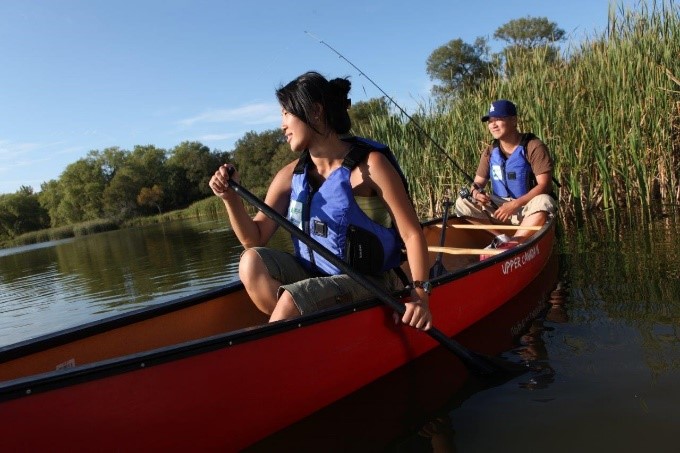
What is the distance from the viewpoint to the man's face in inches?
→ 217

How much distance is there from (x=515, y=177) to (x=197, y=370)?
4.34m

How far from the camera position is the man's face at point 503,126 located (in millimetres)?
5504

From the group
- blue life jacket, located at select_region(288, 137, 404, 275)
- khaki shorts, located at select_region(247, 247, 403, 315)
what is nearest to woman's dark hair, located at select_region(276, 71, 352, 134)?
blue life jacket, located at select_region(288, 137, 404, 275)

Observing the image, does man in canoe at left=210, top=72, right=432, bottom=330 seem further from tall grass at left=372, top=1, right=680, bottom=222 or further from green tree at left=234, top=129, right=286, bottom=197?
green tree at left=234, top=129, right=286, bottom=197

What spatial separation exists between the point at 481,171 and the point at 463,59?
35.2 metres

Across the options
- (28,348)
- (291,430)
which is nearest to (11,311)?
(28,348)

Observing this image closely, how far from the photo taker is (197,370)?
83.2 inches

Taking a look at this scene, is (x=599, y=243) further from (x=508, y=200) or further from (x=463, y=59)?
(x=463, y=59)

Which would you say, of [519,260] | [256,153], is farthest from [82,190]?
[519,260]

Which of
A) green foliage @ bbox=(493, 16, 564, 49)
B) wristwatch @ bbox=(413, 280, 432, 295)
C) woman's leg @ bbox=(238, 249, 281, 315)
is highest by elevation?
green foliage @ bbox=(493, 16, 564, 49)

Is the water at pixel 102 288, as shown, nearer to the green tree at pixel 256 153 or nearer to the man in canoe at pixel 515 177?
the man in canoe at pixel 515 177

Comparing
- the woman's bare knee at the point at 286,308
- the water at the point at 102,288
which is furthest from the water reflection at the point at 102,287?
the woman's bare knee at the point at 286,308

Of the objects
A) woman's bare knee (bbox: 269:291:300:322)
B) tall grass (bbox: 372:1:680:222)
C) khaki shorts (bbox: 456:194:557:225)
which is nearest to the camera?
woman's bare knee (bbox: 269:291:300:322)

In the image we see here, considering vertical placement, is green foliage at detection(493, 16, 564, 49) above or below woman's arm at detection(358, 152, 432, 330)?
above
